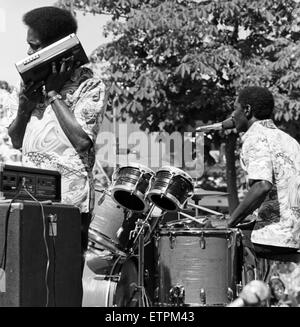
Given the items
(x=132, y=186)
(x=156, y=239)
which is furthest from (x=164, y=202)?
(x=156, y=239)

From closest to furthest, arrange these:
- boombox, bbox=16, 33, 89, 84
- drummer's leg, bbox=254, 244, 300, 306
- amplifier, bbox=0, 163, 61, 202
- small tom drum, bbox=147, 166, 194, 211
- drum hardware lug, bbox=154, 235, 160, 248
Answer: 1. amplifier, bbox=0, 163, 61, 202
2. boombox, bbox=16, 33, 89, 84
3. drummer's leg, bbox=254, 244, 300, 306
4. small tom drum, bbox=147, 166, 194, 211
5. drum hardware lug, bbox=154, 235, 160, 248

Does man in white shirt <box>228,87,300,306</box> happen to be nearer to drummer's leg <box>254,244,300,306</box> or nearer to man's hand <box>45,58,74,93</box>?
drummer's leg <box>254,244,300,306</box>

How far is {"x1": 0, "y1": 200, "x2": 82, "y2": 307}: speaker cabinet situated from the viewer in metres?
2.78

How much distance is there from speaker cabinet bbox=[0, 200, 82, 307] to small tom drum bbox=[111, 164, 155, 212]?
5.53 ft

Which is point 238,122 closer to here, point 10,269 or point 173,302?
point 173,302

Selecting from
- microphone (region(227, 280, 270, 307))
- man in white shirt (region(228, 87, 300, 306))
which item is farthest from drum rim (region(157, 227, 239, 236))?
microphone (region(227, 280, 270, 307))

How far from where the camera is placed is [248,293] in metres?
1.89

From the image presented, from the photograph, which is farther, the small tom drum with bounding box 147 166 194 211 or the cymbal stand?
the cymbal stand

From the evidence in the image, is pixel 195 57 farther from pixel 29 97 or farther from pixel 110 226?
pixel 29 97

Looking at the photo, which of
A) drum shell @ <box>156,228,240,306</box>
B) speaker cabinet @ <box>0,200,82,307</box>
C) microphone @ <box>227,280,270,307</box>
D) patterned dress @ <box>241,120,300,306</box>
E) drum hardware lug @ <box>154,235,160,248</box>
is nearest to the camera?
microphone @ <box>227,280,270,307</box>

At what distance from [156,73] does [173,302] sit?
4.69m

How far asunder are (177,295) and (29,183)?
89.7 inches

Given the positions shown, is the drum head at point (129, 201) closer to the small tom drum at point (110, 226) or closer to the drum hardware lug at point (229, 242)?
the small tom drum at point (110, 226)

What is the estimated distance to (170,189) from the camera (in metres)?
4.77
